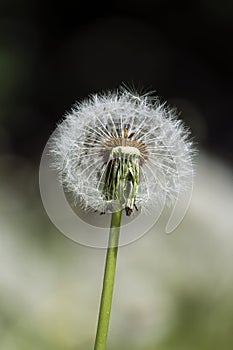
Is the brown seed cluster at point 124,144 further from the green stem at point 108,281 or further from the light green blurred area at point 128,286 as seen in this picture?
the light green blurred area at point 128,286

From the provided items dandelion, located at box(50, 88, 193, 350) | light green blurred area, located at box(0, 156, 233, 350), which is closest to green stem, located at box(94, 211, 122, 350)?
dandelion, located at box(50, 88, 193, 350)

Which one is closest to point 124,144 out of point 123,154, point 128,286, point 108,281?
point 123,154

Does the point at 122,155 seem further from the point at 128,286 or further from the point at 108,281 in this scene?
the point at 128,286

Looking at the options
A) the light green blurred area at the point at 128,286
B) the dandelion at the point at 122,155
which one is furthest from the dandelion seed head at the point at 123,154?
the light green blurred area at the point at 128,286

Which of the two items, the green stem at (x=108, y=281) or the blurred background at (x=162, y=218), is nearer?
the green stem at (x=108, y=281)

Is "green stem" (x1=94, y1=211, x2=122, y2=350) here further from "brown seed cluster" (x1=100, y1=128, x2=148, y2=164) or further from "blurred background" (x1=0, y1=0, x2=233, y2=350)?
"blurred background" (x1=0, y1=0, x2=233, y2=350)

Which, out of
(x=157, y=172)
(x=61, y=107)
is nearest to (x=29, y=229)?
(x=61, y=107)
